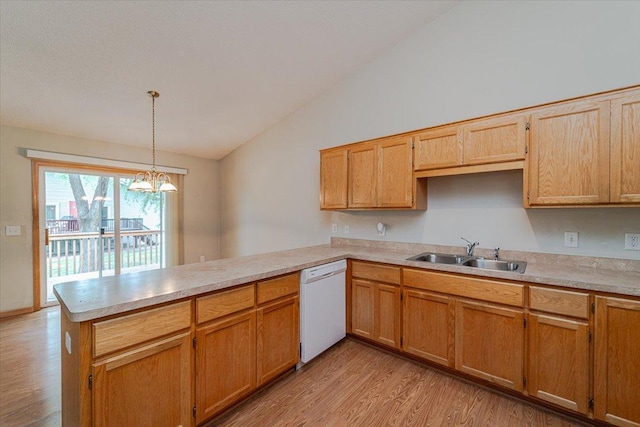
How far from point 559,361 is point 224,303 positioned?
2201 mm

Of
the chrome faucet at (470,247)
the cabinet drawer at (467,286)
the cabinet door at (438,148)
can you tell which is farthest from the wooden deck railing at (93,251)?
the chrome faucet at (470,247)

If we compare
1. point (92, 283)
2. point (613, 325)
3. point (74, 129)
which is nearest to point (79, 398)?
point (92, 283)

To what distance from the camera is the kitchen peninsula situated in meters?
1.32

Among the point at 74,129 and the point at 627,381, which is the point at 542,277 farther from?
the point at 74,129

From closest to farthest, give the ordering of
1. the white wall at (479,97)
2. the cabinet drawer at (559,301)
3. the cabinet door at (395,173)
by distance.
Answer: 1. the cabinet drawer at (559,301)
2. the white wall at (479,97)
3. the cabinet door at (395,173)

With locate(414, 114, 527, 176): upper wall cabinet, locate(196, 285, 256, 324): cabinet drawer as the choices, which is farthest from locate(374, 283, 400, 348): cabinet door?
locate(196, 285, 256, 324): cabinet drawer

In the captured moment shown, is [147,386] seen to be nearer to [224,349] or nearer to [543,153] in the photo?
[224,349]

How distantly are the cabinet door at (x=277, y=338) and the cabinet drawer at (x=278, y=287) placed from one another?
64mm

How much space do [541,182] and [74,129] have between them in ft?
17.6

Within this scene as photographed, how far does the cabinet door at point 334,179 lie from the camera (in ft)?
10.4

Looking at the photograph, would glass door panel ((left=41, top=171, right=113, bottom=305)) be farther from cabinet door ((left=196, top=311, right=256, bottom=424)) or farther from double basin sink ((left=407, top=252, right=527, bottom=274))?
double basin sink ((left=407, top=252, right=527, bottom=274))

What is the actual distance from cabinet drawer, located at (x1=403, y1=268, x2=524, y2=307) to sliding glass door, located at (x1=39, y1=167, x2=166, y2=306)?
4.11m

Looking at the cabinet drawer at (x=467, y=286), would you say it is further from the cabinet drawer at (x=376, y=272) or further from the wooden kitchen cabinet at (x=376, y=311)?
the wooden kitchen cabinet at (x=376, y=311)

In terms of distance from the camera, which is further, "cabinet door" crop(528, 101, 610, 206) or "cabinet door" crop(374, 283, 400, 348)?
"cabinet door" crop(374, 283, 400, 348)
